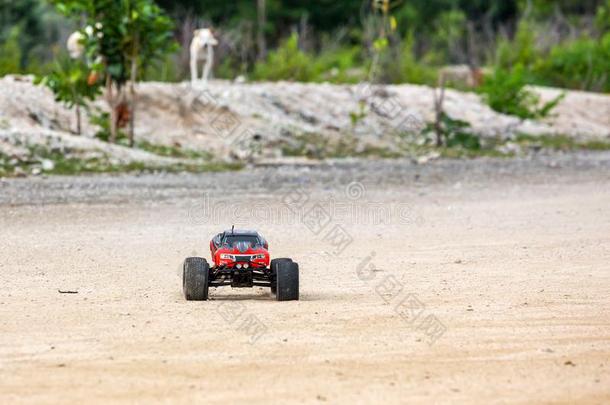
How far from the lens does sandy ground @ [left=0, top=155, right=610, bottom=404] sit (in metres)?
7.19

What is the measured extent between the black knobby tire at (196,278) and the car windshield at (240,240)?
26 centimetres

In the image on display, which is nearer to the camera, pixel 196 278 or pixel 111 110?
pixel 196 278

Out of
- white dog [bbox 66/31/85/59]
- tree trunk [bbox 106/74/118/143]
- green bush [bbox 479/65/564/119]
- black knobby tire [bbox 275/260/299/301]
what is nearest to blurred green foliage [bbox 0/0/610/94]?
green bush [bbox 479/65/564/119]

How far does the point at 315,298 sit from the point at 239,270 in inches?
32.1

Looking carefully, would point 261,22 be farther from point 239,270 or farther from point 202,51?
point 239,270

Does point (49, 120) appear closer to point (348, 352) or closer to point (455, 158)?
point (455, 158)

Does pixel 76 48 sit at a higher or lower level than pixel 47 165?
higher

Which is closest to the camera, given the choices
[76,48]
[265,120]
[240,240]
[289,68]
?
[240,240]

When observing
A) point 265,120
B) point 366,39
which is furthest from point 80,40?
point 366,39

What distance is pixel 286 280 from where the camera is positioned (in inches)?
377

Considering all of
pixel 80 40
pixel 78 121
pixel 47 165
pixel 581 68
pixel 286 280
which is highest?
pixel 80 40

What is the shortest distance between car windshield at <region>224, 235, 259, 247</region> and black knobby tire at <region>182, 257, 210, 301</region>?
257mm

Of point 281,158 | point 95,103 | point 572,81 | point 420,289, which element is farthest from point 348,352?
point 572,81

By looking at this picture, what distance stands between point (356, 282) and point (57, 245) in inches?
142
